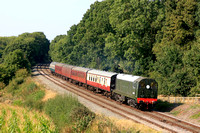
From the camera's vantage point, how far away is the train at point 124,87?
22.0 m

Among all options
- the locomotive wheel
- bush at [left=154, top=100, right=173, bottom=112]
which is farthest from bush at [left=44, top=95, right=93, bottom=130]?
bush at [left=154, top=100, right=173, bottom=112]

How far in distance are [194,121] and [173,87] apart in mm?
14014

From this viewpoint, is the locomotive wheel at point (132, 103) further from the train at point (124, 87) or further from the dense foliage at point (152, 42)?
the dense foliage at point (152, 42)

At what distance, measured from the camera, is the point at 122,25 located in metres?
42.0

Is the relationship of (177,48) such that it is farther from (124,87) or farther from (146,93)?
(146,93)

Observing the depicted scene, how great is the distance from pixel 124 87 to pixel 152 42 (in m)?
21.1

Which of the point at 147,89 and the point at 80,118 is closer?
the point at 80,118

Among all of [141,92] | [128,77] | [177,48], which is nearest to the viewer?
[141,92]

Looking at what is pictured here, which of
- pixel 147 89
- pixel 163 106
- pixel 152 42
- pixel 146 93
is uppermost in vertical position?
pixel 152 42

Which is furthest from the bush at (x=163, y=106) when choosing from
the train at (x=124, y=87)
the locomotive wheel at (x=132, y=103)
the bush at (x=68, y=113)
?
the bush at (x=68, y=113)

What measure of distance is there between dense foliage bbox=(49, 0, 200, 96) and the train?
30.9 feet

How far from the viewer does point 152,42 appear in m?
42.9

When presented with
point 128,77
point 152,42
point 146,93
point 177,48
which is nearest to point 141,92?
point 146,93

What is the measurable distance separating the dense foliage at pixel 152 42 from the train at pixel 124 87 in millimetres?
9413
